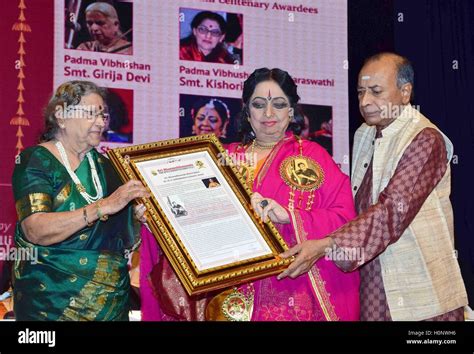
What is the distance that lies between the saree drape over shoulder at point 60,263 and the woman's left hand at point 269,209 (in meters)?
0.74

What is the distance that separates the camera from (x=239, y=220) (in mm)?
4492

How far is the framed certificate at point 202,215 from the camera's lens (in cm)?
429

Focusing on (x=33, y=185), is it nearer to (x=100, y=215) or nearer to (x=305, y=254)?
(x=100, y=215)

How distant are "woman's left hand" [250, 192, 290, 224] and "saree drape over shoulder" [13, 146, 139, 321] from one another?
2.43ft

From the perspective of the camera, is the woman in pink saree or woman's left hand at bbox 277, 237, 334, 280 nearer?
woman's left hand at bbox 277, 237, 334, 280

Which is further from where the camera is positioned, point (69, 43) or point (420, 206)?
point (69, 43)

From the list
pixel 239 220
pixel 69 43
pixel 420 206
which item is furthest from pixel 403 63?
pixel 69 43

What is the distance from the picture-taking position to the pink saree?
14.9ft

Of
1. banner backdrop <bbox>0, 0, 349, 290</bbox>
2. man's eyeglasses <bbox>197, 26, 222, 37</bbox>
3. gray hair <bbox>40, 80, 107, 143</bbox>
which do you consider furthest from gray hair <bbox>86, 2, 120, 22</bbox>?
gray hair <bbox>40, 80, 107, 143</bbox>

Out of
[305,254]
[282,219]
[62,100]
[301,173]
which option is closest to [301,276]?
[305,254]

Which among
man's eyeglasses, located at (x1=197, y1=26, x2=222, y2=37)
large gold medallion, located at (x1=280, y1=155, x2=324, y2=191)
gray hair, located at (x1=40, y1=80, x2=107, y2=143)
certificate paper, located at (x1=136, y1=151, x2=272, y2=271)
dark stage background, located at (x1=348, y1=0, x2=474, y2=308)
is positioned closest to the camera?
certificate paper, located at (x1=136, y1=151, x2=272, y2=271)

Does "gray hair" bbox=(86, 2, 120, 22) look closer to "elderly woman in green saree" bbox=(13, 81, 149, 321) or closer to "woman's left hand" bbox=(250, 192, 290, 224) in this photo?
"elderly woman in green saree" bbox=(13, 81, 149, 321)
